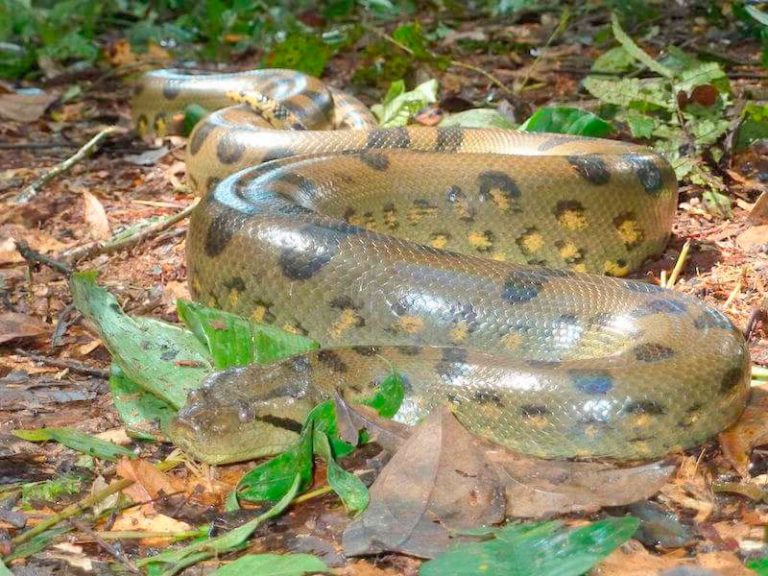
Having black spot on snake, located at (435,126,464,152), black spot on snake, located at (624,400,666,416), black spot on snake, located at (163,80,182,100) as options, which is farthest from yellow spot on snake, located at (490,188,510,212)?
black spot on snake, located at (163,80,182,100)

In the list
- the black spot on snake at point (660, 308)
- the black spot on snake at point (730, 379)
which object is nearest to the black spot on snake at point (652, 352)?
the black spot on snake at point (730, 379)

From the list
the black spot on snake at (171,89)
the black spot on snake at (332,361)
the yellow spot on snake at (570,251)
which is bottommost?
the black spot on snake at (171,89)

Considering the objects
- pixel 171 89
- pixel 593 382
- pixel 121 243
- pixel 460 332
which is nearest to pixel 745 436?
pixel 593 382

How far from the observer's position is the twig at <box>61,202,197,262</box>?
6219 mm

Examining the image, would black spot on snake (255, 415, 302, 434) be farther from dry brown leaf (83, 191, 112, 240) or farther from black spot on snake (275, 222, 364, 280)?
dry brown leaf (83, 191, 112, 240)

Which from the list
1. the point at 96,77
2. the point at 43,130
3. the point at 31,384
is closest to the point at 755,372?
the point at 31,384

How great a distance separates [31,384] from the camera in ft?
15.6

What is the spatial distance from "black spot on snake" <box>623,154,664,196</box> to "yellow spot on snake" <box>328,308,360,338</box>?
6.90ft

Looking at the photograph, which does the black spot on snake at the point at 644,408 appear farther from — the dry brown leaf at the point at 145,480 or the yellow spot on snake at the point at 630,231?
the yellow spot on snake at the point at 630,231

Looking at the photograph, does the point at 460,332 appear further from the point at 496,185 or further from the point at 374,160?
the point at 374,160

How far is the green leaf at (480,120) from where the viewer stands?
7.41m

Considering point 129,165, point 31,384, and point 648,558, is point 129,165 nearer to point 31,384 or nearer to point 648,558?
point 31,384

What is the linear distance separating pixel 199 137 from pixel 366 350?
3740 millimetres

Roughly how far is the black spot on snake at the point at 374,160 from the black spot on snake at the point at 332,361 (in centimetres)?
201
